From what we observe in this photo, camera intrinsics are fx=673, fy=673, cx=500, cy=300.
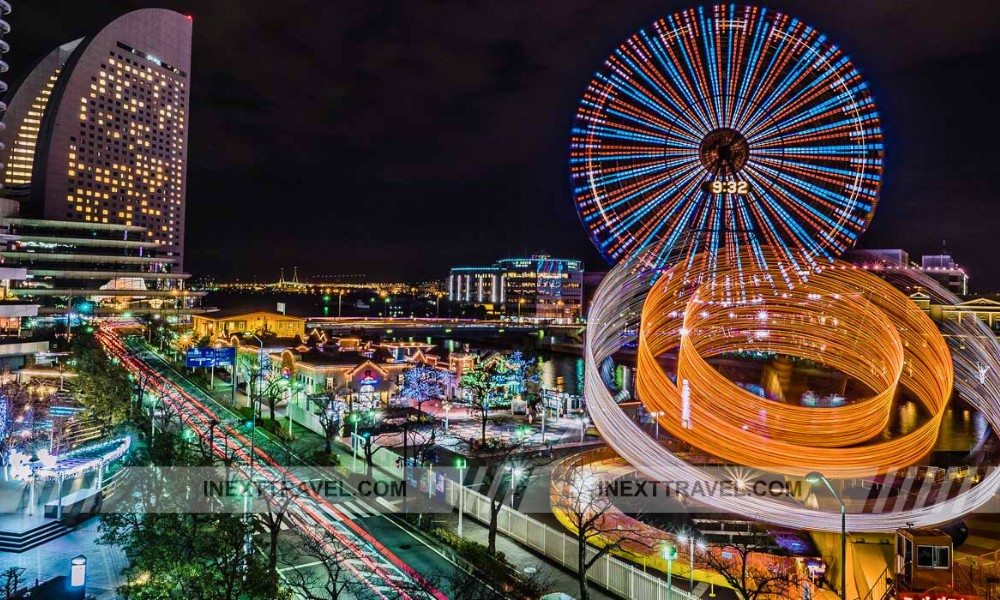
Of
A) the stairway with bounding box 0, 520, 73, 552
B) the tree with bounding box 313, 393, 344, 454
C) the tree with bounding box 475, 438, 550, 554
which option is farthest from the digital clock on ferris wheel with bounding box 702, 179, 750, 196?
the stairway with bounding box 0, 520, 73, 552

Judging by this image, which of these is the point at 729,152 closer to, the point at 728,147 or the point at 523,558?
the point at 728,147

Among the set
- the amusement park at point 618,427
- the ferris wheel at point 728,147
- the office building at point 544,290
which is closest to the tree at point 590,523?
the amusement park at point 618,427

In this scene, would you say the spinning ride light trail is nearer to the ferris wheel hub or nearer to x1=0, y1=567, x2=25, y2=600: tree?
the ferris wheel hub

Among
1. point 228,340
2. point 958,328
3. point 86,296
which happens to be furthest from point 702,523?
point 86,296

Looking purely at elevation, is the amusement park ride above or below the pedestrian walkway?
above

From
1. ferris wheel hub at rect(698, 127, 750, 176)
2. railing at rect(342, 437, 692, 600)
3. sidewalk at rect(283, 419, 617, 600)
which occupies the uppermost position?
ferris wheel hub at rect(698, 127, 750, 176)

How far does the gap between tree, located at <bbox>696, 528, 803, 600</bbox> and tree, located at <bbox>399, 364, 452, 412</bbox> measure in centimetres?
2402

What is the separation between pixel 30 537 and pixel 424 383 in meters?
24.3

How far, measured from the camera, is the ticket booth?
41.4 feet

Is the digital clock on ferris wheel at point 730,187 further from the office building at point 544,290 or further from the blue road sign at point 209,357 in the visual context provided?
the office building at point 544,290

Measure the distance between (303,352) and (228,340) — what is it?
763 inches

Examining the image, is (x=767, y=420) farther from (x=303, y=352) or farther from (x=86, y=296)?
(x=86, y=296)

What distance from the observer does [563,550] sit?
656 inches

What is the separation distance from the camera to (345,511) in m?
20.2
